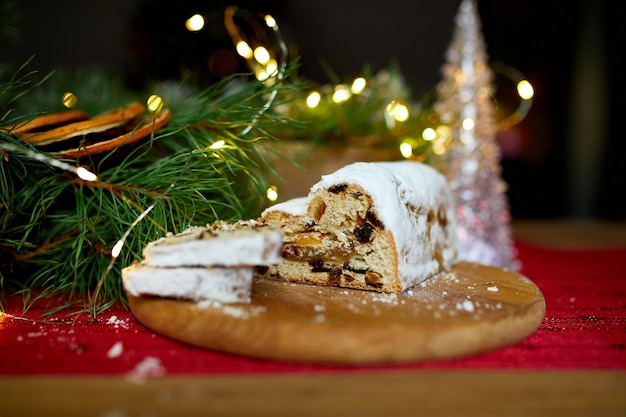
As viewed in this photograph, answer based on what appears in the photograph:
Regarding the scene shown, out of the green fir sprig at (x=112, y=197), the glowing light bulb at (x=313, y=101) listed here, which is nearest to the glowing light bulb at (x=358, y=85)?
the glowing light bulb at (x=313, y=101)

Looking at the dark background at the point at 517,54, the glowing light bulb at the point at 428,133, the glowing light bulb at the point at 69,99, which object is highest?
the dark background at the point at 517,54

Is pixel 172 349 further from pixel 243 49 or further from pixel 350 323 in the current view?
pixel 243 49

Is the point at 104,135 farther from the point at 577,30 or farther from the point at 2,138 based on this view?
the point at 577,30

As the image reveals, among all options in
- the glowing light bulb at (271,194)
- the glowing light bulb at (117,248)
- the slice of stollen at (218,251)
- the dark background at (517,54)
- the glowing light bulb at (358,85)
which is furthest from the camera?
the dark background at (517,54)

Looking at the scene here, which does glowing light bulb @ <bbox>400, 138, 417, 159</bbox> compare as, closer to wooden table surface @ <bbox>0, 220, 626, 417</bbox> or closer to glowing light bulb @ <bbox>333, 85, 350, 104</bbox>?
glowing light bulb @ <bbox>333, 85, 350, 104</bbox>

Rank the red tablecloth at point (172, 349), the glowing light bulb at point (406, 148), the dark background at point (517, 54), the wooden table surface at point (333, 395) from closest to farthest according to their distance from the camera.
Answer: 1. the wooden table surface at point (333, 395)
2. the red tablecloth at point (172, 349)
3. the glowing light bulb at point (406, 148)
4. the dark background at point (517, 54)

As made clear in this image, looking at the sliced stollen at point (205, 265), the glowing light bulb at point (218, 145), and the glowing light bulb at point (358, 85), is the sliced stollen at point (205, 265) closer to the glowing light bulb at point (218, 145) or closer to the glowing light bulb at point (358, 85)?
the glowing light bulb at point (218, 145)
